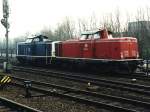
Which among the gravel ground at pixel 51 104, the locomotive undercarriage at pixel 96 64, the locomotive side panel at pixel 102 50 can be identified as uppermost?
the locomotive side panel at pixel 102 50

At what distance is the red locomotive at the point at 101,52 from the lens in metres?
23.0

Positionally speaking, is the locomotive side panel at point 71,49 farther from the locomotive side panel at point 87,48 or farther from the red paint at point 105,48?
the locomotive side panel at point 87,48

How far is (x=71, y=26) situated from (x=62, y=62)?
4526 cm

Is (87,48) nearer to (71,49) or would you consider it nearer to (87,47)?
(87,47)

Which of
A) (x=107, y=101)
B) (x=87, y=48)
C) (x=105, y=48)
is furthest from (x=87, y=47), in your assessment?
(x=107, y=101)

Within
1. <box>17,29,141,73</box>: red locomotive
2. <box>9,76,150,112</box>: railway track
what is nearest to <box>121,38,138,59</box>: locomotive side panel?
<box>17,29,141,73</box>: red locomotive

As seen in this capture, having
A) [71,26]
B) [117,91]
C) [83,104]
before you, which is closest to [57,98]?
[83,104]

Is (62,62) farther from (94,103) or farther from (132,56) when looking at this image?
(94,103)

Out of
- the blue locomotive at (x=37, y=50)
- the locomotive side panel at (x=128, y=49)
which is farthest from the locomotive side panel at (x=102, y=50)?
the blue locomotive at (x=37, y=50)

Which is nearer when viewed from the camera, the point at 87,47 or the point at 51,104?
the point at 51,104

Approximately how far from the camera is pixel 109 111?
1139cm

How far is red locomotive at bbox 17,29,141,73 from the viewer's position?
23.0 m

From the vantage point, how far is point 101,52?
955 inches

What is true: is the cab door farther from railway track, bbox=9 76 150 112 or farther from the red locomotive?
railway track, bbox=9 76 150 112
